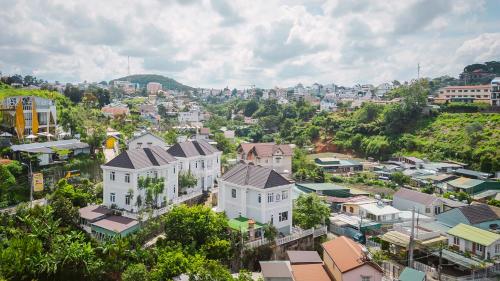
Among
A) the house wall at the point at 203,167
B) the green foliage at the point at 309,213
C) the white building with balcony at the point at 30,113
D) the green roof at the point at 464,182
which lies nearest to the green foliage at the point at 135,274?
the green foliage at the point at 309,213

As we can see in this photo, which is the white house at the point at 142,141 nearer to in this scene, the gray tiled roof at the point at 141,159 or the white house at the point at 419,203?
the gray tiled roof at the point at 141,159

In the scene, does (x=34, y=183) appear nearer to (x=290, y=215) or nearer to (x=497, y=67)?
(x=290, y=215)

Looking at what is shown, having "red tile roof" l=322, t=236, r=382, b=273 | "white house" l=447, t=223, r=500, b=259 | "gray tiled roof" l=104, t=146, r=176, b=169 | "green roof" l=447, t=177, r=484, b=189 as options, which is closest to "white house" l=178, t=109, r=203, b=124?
"green roof" l=447, t=177, r=484, b=189

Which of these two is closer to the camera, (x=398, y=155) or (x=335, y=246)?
(x=335, y=246)

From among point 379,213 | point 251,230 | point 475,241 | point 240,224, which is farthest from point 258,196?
point 475,241

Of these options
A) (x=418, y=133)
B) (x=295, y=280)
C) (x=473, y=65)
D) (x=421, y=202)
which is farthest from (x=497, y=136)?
(x=473, y=65)

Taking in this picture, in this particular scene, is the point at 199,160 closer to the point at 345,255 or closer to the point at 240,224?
the point at 240,224
